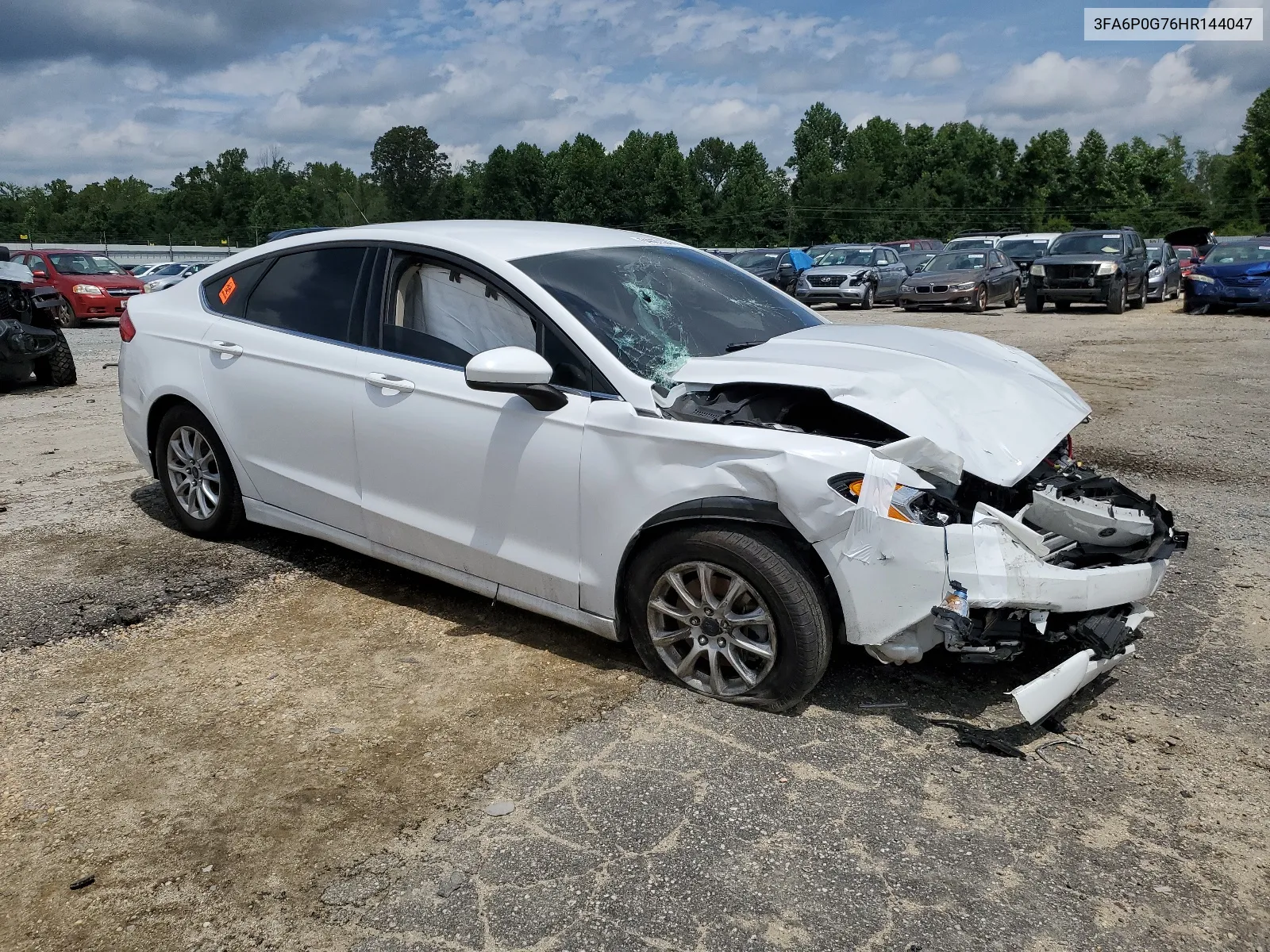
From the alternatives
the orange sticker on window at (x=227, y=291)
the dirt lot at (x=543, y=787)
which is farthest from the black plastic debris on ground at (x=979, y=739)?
the orange sticker on window at (x=227, y=291)

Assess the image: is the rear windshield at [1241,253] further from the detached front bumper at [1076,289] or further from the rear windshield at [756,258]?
the rear windshield at [756,258]

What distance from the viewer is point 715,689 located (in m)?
3.74

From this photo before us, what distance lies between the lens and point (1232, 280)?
20.3 metres

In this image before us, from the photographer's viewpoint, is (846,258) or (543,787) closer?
(543,787)

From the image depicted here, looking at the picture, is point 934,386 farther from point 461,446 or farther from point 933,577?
point 461,446

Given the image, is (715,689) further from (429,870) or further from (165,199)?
(165,199)

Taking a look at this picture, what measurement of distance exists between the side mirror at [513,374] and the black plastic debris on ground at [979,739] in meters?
1.81

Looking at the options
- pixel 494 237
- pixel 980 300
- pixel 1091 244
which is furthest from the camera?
pixel 980 300

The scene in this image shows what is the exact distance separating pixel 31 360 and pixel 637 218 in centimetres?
8104

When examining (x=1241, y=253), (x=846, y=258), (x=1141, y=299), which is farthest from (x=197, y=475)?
(x=846, y=258)

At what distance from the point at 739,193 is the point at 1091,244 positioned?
69.2 m

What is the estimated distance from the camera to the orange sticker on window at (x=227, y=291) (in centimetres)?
523

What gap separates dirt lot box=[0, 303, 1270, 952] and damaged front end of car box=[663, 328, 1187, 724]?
1.23 ft

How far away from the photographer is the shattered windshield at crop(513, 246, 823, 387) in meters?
4.02
